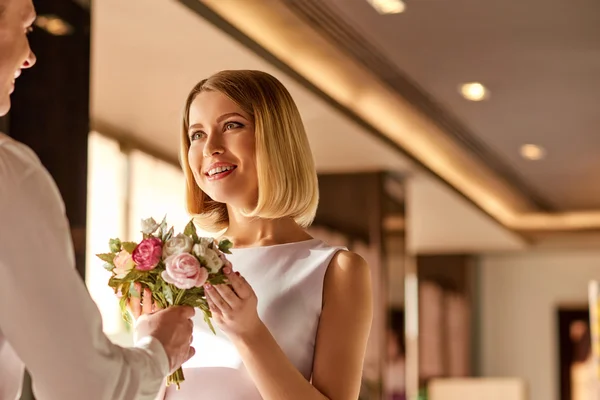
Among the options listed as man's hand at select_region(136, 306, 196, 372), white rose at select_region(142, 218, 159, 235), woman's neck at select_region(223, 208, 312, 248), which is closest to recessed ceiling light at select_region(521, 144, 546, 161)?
woman's neck at select_region(223, 208, 312, 248)

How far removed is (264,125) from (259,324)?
401mm

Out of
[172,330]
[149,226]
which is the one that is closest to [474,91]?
[149,226]

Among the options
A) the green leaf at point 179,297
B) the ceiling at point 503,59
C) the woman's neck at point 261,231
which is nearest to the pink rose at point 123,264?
the green leaf at point 179,297

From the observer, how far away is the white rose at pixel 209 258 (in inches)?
66.0

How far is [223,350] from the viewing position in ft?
6.50

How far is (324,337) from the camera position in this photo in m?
1.90

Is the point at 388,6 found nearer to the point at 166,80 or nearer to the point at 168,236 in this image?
the point at 166,80

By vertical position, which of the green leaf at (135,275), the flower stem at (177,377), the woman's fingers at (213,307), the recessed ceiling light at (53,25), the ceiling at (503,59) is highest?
the ceiling at (503,59)

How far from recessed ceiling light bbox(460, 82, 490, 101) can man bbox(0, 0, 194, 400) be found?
561cm

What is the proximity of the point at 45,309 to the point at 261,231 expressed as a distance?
3.00 feet

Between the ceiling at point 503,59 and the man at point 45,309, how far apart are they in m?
3.81

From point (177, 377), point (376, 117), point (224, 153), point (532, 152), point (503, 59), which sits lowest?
point (177, 377)

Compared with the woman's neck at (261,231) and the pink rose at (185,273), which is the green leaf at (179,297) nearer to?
the pink rose at (185,273)

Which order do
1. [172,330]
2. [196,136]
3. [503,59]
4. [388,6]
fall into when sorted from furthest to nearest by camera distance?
[503,59] < [388,6] < [196,136] < [172,330]
